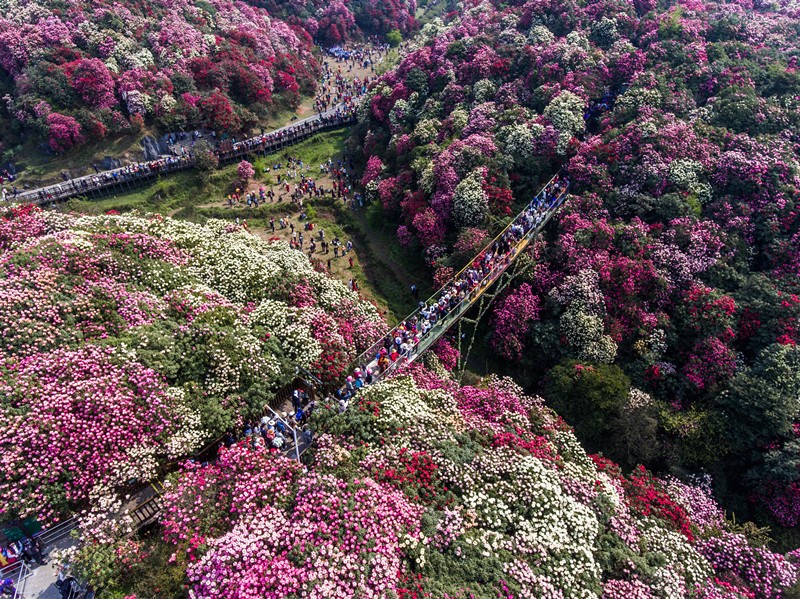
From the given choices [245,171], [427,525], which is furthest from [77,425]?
[245,171]

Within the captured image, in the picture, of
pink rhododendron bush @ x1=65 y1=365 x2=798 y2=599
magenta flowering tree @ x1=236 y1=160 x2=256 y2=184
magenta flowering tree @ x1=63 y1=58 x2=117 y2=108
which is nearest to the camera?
pink rhododendron bush @ x1=65 y1=365 x2=798 y2=599

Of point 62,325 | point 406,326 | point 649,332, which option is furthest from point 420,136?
point 62,325

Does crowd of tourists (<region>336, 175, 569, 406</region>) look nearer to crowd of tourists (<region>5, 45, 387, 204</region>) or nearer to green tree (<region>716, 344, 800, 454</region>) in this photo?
green tree (<region>716, 344, 800, 454</region>)

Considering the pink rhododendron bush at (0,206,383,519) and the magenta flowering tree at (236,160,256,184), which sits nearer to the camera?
the pink rhododendron bush at (0,206,383,519)

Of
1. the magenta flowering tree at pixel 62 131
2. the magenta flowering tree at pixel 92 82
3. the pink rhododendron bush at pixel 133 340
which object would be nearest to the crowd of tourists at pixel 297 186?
the magenta flowering tree at pixel 62 131

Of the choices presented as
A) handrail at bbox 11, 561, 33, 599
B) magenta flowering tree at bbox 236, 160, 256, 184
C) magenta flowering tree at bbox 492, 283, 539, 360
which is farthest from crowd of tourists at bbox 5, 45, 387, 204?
handrail at bbox 11, 561, 33, 599

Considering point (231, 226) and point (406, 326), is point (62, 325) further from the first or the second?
point (406, 326)

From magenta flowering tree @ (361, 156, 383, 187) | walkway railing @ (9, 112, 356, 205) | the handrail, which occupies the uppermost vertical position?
magenta flowering tree @ (361, 156, 383, 187)

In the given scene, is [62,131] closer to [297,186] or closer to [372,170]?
[297,186]

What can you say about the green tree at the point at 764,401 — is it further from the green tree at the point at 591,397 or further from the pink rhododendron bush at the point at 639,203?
the green tree at the point at 591,397
